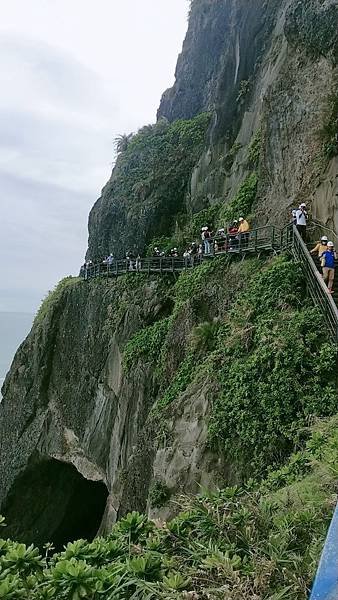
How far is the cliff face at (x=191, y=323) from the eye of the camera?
9688 mm

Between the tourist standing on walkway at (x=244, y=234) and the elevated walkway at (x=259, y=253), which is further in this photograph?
the tourist standing on walkway at (x=244, y=234)

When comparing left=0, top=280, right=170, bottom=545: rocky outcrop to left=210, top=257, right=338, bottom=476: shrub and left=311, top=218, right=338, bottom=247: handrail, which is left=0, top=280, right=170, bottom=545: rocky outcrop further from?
left=210, top=257, right=338, bottom=476: shrub

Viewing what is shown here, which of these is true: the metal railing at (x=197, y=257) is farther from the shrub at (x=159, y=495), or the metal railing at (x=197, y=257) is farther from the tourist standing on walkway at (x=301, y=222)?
the shrub at (x=159, y=495)

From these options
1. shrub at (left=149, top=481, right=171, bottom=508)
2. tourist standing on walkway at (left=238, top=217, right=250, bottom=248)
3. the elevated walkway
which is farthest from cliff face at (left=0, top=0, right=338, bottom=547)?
tourist standing on walkway at (left=238, top=217, right=250, bottom=248)

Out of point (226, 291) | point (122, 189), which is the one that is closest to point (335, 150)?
point (226, 291)

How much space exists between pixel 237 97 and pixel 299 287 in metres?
15.0

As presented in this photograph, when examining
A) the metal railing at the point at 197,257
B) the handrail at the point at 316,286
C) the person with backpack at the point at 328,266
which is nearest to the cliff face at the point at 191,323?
the handrail at the point at 316,286

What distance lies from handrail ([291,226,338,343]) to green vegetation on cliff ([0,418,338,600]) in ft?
13.9

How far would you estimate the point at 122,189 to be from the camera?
104 feet

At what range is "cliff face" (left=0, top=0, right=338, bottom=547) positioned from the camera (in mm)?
9688

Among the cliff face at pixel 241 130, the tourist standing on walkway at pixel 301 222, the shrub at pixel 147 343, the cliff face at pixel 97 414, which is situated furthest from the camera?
the shrub at pixel 147 343

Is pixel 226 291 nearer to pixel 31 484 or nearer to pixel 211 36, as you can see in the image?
pixel 31 484

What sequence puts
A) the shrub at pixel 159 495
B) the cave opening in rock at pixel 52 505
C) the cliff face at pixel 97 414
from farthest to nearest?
the cave opening in rock at pixel 52 505, the cliff face at pixel 97 414, the shrub at pixel 159 495

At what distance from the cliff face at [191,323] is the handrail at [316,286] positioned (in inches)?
11.6
